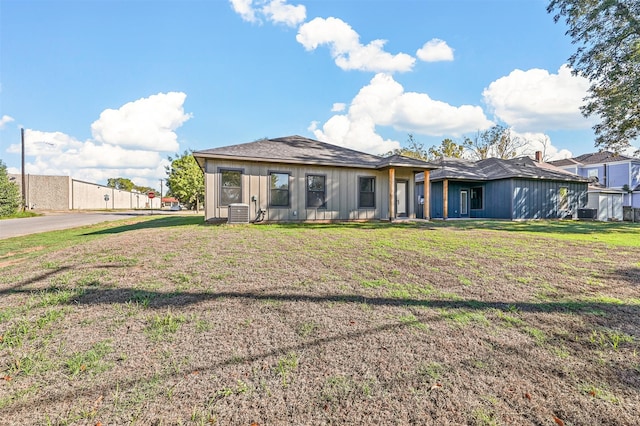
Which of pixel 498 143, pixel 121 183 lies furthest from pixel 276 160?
pixel 121 183

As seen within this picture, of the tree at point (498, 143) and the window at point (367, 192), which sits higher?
the tree at point (498, 143)

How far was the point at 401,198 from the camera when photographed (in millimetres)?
13711

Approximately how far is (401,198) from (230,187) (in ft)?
25.1

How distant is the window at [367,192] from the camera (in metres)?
12.6

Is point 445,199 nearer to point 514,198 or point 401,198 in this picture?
point 514,198

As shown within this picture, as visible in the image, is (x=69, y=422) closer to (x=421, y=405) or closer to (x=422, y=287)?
(x=421, y=405)

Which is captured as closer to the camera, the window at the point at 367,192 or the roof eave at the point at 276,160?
the roof eave at the point at 276,160

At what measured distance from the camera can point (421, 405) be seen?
5.82ft

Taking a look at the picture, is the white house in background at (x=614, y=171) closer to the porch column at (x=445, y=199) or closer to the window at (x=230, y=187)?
the porch column at (x=445, y=199)

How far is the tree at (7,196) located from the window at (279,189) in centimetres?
2355

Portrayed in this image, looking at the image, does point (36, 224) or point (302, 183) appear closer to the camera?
point (302, 183)

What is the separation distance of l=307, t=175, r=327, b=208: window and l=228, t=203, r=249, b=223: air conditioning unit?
2.64 metres

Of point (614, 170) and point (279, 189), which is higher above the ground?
point (614, 170)

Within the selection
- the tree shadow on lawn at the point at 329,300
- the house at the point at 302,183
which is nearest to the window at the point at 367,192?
the house at the point at 302,183
